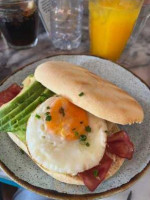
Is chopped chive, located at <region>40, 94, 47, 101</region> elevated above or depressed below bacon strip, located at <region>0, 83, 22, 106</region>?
above

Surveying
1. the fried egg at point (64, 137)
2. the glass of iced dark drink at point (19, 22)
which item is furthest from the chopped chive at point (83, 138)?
the glass of iced dark drink at point (19, 22)

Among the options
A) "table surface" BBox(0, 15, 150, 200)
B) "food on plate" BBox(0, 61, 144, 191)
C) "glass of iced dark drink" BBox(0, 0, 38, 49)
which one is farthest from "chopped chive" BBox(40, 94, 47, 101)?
"glass of iced dark drink" BBox(0, 0, 38, 49)

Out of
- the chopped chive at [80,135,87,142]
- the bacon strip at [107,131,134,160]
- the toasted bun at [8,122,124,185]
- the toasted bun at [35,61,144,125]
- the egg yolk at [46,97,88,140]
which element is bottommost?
the toasted bun at [8,122,124,185]

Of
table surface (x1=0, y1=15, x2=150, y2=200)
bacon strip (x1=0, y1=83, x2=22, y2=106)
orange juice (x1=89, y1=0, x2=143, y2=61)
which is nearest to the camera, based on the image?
bacon strip (x1=0, y1=83, x2=22, y2=106)

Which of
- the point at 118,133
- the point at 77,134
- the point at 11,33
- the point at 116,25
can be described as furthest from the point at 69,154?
the point at 11,33

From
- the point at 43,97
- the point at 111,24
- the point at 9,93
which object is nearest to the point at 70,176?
the point at 43,97

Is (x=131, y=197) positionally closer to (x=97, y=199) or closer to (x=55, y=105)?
(x=97, y=199)

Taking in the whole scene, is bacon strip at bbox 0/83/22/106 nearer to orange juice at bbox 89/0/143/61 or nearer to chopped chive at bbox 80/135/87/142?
chopped chive at bbox 80/135/87/142

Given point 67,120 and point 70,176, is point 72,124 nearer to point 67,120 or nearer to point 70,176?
point 67,120

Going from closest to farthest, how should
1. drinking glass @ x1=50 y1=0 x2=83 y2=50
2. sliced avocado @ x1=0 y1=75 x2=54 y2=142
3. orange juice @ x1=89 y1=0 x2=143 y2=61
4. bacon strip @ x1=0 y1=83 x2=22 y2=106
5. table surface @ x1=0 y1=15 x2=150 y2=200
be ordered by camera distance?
1. sliced avocado @ x1=0 y1=75 x2=54 y2=142
2. bacon strip @ x1=0 y1=83 x2=22 y2=106
3. orange juice @ x1=89 y1=0 x2=143 y2=61
4. table surface @ x1=0 y1=15 x2=150 y2=200
5. drinking glass @ x1=50 y1=0 x2=83 y2=50
